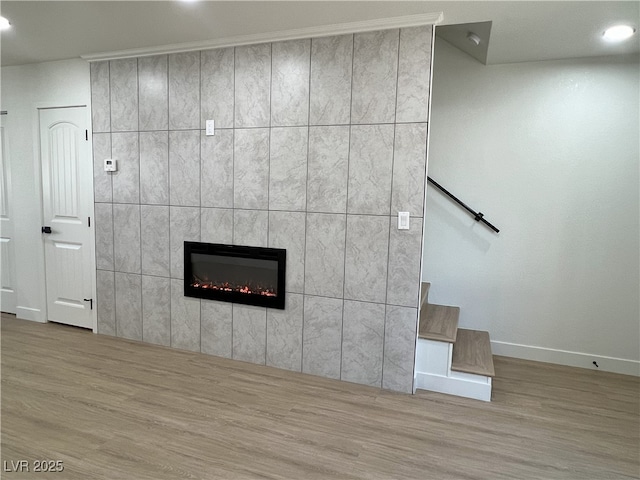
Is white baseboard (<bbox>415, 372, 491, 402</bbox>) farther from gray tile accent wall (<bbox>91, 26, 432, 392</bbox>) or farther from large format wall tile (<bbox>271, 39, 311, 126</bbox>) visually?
large format wall tile (<bbox>271, 39, 311, 126</bbox>)

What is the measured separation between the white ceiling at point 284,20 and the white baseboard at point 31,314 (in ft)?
8.48

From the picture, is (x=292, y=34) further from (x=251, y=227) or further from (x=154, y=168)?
(x=154, y=168)

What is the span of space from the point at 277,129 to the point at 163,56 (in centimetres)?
124

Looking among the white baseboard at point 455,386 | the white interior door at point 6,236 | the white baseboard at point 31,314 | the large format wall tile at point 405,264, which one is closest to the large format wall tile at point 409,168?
the large format wall tile at point 405,264

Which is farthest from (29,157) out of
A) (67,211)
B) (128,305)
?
(128,305)

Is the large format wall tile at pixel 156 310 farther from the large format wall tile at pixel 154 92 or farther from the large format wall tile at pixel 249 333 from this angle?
the large format wall tile at pixel 154 92

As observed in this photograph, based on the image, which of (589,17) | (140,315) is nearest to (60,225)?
(140,315)

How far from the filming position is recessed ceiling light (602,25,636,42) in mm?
2562

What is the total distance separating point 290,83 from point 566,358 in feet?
10.4

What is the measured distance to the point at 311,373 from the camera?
10.1ft

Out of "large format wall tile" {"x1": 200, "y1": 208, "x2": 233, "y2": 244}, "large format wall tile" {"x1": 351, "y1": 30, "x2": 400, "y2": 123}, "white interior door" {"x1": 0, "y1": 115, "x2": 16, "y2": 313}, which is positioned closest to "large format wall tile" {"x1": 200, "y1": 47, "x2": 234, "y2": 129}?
"large format wall tile" {"x1": 200, "y1": 208, "x2": 233, "y2": 244}

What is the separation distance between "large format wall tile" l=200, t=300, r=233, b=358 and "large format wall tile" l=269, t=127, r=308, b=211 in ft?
3.23

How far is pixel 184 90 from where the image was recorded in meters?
3.31

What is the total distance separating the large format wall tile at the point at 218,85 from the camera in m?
3.15
